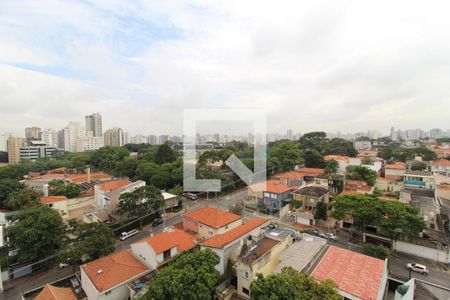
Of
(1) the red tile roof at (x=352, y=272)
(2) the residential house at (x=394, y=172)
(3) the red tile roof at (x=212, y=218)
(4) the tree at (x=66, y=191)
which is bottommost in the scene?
(1) the red tile roof at (x=352, y=272)

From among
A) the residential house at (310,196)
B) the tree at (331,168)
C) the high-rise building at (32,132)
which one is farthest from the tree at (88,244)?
the high-rise building at (32,132)

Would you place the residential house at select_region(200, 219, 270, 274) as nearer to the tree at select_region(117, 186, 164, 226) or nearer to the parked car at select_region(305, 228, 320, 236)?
the parked car at select_region(305, 228, 320, 236)

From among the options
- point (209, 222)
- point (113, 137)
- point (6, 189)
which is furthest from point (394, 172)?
point (113, 137)

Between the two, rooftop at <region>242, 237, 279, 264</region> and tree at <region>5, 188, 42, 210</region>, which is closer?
rooftop at <region>242, 237, 279, 264</region>

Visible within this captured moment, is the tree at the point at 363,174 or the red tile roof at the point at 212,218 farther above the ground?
the tree at the point at 363,174

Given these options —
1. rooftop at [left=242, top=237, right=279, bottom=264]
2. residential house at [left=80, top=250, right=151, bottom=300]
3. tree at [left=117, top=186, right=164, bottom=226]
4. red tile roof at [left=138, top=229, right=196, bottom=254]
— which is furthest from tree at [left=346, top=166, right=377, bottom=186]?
residential house at [left=80, top=250, right=151, bottom=300]

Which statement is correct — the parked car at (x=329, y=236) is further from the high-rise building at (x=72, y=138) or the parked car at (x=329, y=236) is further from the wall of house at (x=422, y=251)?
the high-rise building at (x=72, y=138)
